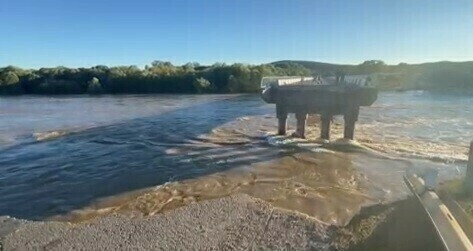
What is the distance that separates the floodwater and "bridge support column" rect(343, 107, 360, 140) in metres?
0.82

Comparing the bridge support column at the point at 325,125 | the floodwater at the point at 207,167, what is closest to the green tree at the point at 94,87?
the floodwater at the point at 207,167

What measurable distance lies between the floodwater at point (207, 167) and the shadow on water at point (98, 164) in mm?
41

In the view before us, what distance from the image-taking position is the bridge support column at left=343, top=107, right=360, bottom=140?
18453mm

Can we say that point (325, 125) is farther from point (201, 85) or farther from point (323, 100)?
point (201, 85)

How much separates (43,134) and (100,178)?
13.6 metres

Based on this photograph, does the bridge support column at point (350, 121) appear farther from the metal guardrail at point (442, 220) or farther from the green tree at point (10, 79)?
the green tree at point (10, 79)

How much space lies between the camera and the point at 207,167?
13.6 meters

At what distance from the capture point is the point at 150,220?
8203mm

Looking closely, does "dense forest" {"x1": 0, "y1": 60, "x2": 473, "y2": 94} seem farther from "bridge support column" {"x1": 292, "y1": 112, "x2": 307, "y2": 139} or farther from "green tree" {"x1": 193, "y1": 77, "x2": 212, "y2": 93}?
"bridge support column" {"x1": 292, "y1": 112, "x2": 307, "y2": 139}

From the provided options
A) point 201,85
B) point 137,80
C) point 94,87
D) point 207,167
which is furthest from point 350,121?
point 94,87

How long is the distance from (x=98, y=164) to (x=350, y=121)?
496 inches

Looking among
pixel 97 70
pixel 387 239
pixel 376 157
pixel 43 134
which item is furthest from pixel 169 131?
pixel 97 70

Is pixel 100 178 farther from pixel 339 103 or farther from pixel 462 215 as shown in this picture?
pixel 339 103

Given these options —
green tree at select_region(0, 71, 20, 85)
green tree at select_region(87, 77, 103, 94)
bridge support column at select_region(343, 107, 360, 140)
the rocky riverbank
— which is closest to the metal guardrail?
the rocky riverbank
